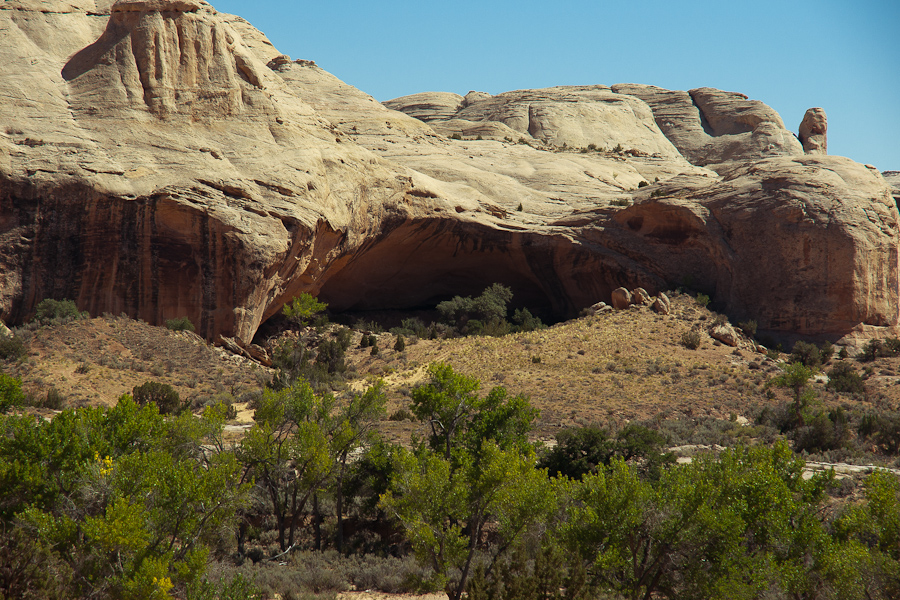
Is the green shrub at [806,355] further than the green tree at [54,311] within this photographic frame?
Yes

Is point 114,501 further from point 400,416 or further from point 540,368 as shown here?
point 540,368

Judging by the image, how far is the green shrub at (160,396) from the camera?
70.0ft

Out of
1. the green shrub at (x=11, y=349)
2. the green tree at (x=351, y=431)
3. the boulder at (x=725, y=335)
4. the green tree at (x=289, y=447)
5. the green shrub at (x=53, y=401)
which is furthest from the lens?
the boulder at (x=725, y=335)

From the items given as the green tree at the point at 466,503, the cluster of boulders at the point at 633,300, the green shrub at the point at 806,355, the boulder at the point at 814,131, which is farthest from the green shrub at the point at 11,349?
the boulder at the point at 814,131

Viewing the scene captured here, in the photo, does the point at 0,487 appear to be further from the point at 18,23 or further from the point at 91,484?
the point at 18,23

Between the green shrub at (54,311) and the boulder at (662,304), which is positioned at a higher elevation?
the boulder at (662,304)

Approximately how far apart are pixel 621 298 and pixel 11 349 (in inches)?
1115

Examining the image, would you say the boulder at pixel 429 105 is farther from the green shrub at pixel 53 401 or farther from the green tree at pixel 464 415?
the green tree at pixel 464 415

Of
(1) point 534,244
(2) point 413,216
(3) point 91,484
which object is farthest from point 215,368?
(1) point 534,244

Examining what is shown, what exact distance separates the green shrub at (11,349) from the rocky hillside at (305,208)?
4.14m

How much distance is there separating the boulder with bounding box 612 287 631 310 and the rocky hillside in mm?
1899

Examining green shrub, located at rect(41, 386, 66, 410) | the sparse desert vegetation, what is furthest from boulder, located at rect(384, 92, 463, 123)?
green shrub, located at rect(41, 386, 66, 410)

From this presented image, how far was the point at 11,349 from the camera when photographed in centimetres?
2219

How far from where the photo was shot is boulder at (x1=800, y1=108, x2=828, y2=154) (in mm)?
62375
